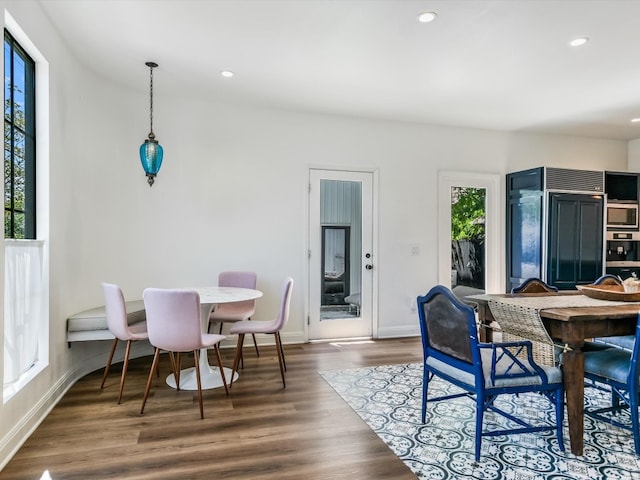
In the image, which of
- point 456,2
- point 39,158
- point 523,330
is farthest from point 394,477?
point 39,158

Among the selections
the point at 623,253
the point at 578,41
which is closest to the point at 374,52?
the point at 578,41

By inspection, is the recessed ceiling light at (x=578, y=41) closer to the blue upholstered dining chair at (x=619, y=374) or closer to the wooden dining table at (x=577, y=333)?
→ the wooden dining table at (x=577, y=333)

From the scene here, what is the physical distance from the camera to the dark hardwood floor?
85.0 inches

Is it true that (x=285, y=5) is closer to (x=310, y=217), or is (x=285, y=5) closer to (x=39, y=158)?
(x=39, y=158)

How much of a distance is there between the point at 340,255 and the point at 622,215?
3955 mm

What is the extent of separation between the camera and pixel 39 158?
2969mm

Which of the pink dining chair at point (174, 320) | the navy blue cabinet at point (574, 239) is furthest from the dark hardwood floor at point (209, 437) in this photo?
the navy blue cabinet at point (574, 239)

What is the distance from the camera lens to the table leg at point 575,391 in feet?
7.43

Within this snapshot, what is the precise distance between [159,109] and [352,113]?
7.09 ft

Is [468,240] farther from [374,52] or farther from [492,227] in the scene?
[374,52]

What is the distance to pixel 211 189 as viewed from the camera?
4.59 meters

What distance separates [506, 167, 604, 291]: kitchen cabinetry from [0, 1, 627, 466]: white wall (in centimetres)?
64

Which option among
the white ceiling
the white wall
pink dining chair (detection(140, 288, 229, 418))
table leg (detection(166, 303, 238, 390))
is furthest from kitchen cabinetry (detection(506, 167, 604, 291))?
pink dining chair (detection(140, 288, 229, 418))

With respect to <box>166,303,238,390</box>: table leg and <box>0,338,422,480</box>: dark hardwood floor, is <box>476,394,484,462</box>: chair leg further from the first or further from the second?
<box>166,303,238,390</box>: table leg
